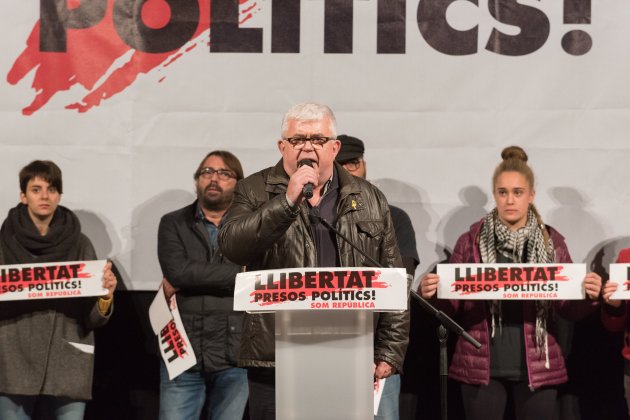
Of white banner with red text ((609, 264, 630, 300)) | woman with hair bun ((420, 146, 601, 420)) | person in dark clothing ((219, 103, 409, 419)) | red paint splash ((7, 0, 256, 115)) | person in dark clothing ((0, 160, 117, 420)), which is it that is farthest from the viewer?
red paint splash ((7, 0, 256, 115))

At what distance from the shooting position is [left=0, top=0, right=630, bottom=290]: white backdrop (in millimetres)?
5273

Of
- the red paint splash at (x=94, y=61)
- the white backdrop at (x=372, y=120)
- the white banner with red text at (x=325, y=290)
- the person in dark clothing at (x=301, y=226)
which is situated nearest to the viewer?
the white banner with red text at (x=325, y=290)

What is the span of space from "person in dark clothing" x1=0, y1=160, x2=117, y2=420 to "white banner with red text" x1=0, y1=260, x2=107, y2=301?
0.23 feet

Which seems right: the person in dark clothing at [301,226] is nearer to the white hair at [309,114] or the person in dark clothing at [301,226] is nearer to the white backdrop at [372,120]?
the white hair at [309,114]

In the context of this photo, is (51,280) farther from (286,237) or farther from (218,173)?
(286,237)

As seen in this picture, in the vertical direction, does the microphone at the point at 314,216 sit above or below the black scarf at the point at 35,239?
below

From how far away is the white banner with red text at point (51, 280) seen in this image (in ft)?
15.7

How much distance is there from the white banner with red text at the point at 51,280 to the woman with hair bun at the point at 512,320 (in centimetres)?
165

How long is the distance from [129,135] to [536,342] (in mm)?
2454

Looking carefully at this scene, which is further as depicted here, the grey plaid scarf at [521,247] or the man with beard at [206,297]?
the man with beard at [206,297]

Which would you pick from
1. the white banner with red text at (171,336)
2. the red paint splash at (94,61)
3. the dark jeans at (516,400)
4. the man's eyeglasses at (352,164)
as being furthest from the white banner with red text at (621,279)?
the red paint splash at (94,61)

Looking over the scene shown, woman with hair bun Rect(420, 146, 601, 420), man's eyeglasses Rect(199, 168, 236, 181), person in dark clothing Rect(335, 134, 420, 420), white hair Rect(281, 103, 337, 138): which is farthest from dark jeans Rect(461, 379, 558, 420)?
white hair Rect(281, 103, 337, 138)

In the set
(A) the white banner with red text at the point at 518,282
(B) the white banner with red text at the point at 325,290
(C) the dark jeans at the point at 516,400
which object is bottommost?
(C) the dark jeans at the point at 516,400

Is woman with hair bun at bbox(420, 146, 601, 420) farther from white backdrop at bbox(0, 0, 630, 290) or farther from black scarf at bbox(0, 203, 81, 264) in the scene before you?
black scarf at bbox(0, 203, 81, 264)
